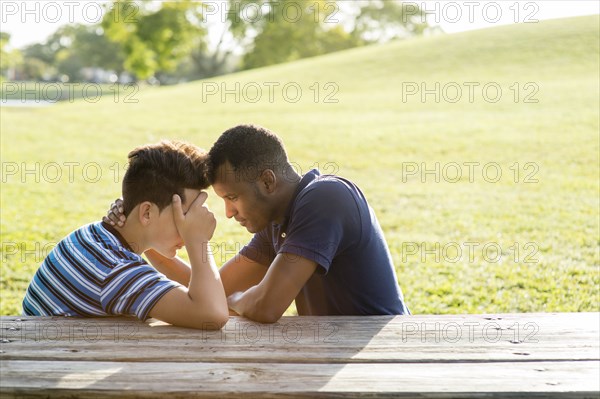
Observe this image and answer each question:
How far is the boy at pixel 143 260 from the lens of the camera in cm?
281

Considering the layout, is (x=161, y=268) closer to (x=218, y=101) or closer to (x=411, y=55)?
(x=218, y=101)

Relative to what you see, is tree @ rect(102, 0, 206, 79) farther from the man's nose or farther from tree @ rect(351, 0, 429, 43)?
the man's nose

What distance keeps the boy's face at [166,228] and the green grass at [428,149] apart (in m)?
3.60

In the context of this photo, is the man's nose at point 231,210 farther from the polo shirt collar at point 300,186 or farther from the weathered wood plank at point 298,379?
the weathered wood plank at point 298,379

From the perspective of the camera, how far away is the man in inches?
116

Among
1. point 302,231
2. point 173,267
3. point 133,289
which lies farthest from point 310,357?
point 173,267

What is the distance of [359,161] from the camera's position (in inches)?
585

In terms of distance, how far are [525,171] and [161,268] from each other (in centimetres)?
1088

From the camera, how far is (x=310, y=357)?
2496 mm

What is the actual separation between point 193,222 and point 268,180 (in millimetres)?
483

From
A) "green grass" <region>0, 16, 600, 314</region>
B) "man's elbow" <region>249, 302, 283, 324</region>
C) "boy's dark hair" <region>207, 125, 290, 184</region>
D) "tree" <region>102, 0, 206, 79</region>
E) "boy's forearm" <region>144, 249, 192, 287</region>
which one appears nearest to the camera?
"man's elbow" <region>249, 302, 283, 324</region>

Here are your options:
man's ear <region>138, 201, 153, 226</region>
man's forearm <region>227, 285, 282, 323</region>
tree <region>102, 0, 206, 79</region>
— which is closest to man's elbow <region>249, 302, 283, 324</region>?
man's forearm <region>227, 285, 282, 323</region>

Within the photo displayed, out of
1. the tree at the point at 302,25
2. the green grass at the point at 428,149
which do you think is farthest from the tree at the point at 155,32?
the green grass at the point at 428,149

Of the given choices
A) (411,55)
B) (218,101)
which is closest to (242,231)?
(218,101)
